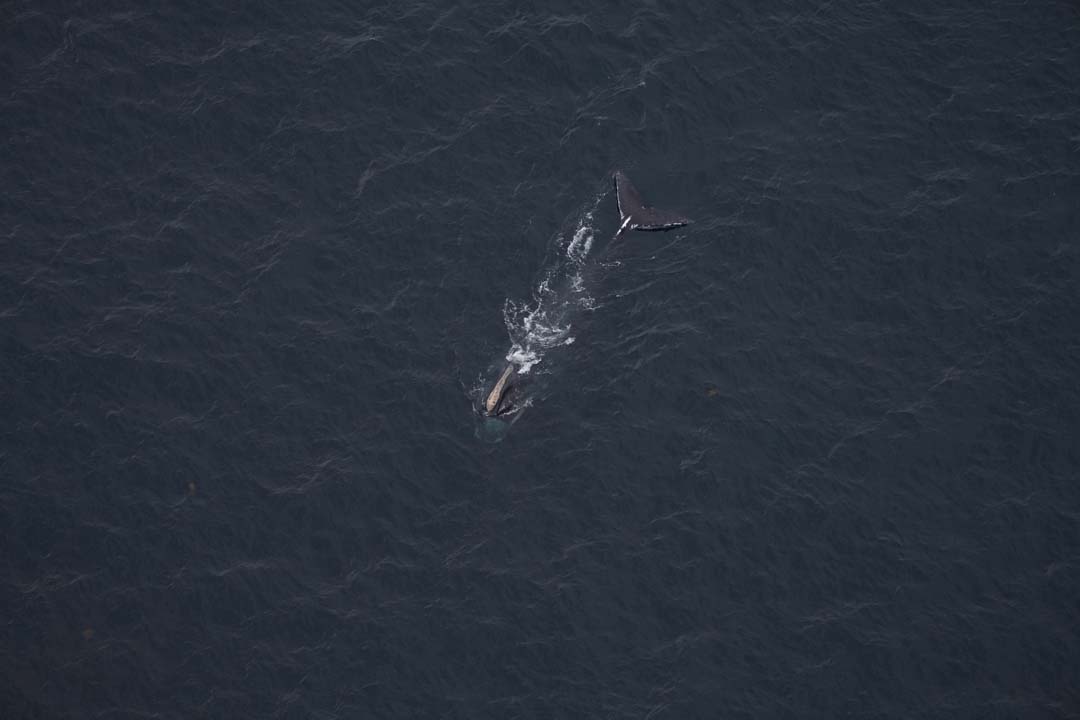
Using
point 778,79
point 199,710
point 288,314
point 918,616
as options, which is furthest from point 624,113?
point 199,710

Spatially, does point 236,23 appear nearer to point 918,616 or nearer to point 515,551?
point 515,551

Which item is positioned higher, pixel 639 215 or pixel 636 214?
pixel 636 214

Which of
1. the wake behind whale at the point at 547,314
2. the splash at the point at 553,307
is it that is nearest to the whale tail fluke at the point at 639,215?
the wake behind whale at the point at 547,314

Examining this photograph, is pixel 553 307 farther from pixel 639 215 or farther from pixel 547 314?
pixel 639 215

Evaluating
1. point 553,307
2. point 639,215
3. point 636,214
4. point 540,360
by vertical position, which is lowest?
point 540,360

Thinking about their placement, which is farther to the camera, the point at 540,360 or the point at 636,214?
the point at 636,214

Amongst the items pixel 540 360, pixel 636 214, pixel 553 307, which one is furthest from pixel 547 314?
pixel 636 214
